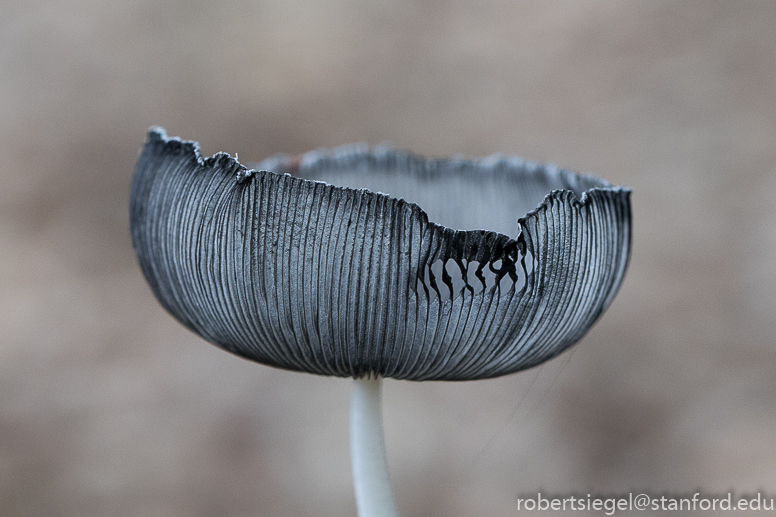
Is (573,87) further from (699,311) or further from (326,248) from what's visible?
(326,248)

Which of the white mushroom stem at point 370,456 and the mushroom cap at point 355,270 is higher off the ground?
the mushroom cap at point 355,270

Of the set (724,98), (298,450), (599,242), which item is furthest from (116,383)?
(724,98)

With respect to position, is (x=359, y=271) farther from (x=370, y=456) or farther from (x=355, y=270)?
(x=370, y=456)

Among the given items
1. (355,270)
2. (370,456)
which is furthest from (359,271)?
(370,456)

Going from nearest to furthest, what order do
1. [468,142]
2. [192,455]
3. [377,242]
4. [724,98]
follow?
[377,242], [192,455], [724,98], [468,142]

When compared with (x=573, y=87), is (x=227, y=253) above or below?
below

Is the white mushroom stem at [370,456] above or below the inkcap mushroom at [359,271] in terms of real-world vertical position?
below
